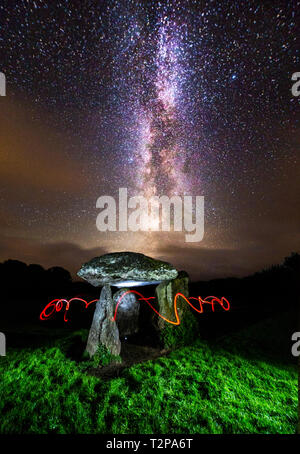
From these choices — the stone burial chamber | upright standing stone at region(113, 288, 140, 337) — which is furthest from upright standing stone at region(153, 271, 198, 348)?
upright standing stone at region(113, 288, 140, 337)

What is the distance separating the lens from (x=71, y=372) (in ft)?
21.1

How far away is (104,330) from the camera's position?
775 centimetres

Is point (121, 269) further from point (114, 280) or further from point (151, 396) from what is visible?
point (151, 396)

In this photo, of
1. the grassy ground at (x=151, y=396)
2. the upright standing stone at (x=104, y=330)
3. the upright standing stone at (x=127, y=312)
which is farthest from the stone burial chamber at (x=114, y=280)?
the upright standing stone at (x=127, y=312)

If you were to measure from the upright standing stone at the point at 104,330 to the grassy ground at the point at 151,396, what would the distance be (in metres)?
0.81

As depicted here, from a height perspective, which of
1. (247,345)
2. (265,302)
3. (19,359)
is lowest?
(265,302)

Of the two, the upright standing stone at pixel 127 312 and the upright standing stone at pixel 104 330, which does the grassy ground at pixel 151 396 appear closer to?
the upright standing stone at pixel 104 330

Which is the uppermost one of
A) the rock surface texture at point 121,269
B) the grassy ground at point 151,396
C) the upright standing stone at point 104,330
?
the rock surface texture at point 121,269

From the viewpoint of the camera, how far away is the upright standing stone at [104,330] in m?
7.59

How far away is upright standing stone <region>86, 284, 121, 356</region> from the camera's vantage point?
7588 mm

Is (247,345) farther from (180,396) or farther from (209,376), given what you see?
(180,396)

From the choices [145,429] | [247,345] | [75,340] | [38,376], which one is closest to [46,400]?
[38,376]

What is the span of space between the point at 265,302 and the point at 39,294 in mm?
30097

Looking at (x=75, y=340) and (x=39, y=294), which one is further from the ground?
(x=75, y=340)
